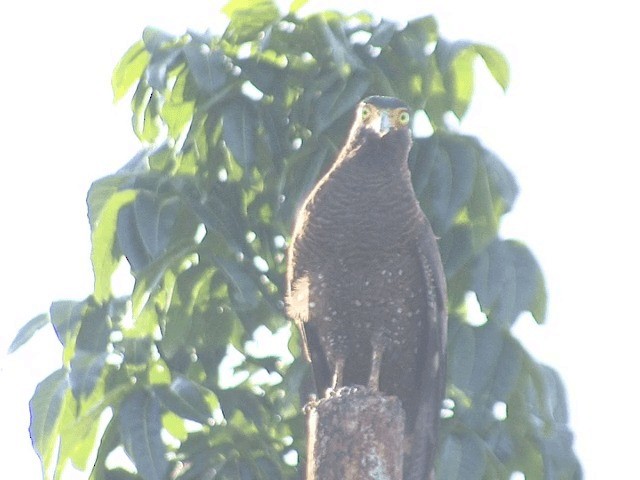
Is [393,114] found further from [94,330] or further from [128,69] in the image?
[94,330]

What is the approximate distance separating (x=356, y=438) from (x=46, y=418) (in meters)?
1.70

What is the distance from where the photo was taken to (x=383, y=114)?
5.80 metres

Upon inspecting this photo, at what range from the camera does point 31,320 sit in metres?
6.17

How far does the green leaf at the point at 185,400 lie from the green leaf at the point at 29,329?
1.89 feet

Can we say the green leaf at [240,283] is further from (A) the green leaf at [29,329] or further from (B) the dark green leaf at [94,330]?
(A) the green leaf at [29,329]

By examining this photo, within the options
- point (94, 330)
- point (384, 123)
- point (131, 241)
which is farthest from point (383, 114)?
point (94, 330)

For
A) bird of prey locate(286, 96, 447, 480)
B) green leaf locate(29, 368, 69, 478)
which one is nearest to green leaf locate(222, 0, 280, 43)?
bird of prey locate(286, 96, 447, 480)

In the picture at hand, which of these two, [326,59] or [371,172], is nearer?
[371,172]

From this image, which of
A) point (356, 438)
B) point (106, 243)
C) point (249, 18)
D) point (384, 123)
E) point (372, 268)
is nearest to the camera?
point (356, 438)

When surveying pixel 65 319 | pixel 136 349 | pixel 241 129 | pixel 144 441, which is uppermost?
pixel 241 129

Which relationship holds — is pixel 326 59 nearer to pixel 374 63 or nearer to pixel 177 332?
pixel 374 63

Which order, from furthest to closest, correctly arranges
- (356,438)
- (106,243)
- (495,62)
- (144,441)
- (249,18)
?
(249,18)
(495,62)
(106,243)
(144,441)
(356,438)

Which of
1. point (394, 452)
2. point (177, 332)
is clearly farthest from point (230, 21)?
point (394, 452)

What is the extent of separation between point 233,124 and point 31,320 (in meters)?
1.07
